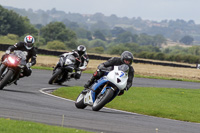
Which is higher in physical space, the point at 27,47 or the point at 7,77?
the point at 27,47

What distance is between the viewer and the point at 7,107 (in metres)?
11.2

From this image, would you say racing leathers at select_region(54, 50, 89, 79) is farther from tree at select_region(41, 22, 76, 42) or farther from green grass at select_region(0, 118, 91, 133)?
tree at select_region(41, 22, 76, 42)

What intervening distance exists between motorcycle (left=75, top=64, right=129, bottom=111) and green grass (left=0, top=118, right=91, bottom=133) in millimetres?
3397

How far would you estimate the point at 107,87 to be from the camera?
1194 centimetres

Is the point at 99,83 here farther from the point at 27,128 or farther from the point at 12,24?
the point at 12,24

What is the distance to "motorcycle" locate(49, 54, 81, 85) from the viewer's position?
19719 mm

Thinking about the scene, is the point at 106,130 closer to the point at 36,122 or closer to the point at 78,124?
the point at 78,124

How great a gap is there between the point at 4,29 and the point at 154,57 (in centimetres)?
4934

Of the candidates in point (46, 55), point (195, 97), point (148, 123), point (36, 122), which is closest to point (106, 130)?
point (36, 122)

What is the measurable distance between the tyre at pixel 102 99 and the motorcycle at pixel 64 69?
7.59 m

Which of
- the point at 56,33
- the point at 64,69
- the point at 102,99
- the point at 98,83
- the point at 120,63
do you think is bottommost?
the point at 56,33

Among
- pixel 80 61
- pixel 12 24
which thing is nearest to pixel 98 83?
pixel 80 61

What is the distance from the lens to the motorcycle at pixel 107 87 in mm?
11851

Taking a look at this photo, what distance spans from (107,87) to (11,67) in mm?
4636
